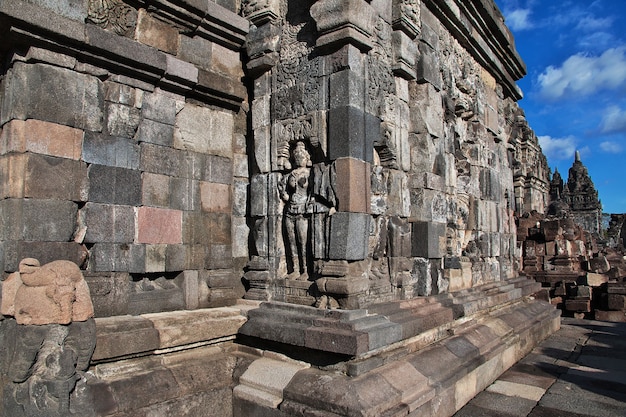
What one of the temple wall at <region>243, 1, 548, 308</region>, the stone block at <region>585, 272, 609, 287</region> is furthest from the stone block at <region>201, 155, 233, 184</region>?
the stone block at <region>585, 272, 609, 287</region>

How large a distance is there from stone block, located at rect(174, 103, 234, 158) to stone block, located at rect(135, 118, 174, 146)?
0.08 meters

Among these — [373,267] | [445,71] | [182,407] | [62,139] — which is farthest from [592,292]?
[62,139]

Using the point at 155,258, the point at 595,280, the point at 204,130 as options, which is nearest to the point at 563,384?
the point at 155,258

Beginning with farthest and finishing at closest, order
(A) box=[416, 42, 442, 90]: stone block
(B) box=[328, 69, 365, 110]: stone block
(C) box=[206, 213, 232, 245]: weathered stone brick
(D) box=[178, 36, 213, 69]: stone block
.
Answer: (A) box=[416, 42, 442, 90]: stone block
(C) box=[206, 213, 232, 245]: weathered stone brick
(D) box=[178, 36, 213, 69]: stone block
(B) box=[328, 69, 365, 110]: stone block

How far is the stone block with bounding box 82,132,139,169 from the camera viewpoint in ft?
13.6

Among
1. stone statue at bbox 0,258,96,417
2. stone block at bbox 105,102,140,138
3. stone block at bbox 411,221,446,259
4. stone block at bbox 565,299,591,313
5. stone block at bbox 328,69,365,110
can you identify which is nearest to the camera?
stone statue at bbox 0,258,96,417

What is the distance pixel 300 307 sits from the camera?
15.1ft

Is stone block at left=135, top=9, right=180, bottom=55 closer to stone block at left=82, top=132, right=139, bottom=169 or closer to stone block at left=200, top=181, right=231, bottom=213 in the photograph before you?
stone block at left=82, top=132, right=139, bottom=169

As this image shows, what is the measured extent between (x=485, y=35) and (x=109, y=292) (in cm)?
707

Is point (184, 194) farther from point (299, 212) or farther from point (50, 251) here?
point (50, 251)

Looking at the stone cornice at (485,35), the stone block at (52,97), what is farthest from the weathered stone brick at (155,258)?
the stone cornice at (485,35)

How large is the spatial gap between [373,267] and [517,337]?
9.52ft

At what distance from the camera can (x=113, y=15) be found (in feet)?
14.4

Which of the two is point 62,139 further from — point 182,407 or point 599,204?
point 599,204
